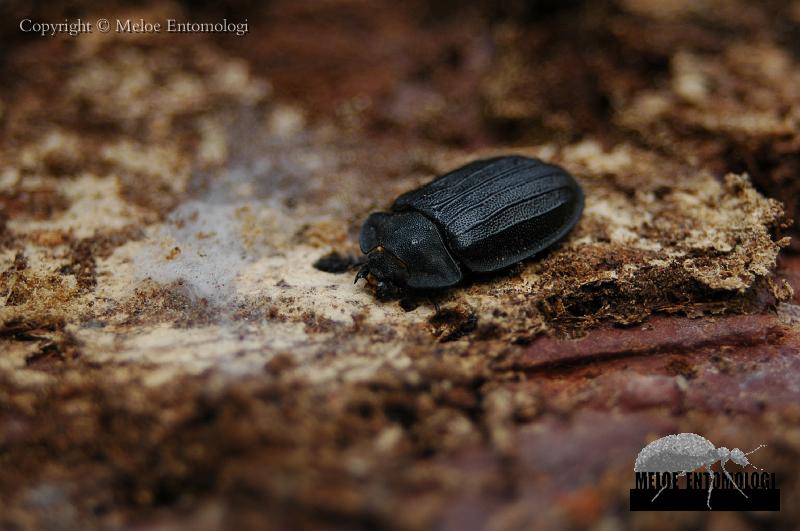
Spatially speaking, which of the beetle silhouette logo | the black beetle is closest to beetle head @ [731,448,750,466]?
the beetle silhouette logo

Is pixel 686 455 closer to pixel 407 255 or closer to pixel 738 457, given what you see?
pixel 738 457

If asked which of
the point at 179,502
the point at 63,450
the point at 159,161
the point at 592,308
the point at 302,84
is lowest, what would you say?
the point at 179,502

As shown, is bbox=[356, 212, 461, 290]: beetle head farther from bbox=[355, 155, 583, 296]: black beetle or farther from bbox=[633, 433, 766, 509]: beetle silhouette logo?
bbox=[633, 433, 766, 509]: beetle silhouette logo

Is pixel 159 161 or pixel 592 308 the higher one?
pixel 159 161

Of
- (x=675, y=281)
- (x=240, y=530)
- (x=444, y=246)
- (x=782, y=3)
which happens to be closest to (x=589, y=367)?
(x=675, y=281)

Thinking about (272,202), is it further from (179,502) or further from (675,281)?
(675,281)

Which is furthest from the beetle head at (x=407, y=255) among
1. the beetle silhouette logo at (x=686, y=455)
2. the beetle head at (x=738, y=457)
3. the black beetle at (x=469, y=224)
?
the beetle head at (x=738, y=457)

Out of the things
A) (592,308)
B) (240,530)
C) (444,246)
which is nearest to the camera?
(240,530)
